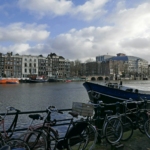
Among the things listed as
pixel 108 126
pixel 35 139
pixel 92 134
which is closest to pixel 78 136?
pixel 92 134

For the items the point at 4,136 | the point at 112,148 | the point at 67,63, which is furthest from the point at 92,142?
the point at 67,63

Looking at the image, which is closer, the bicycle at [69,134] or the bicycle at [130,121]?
the bicycle at [69,134]

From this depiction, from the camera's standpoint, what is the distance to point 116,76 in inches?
6929

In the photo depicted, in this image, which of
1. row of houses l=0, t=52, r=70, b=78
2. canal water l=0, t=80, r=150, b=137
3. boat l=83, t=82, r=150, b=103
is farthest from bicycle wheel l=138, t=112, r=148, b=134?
row of houses l=0, t=52, r=70, b=78

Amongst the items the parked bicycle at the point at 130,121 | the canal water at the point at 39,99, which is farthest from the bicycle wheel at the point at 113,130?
the canal water at the point at 39,99

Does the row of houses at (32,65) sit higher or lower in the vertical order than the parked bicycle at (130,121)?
higher

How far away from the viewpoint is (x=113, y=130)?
22.7 feet

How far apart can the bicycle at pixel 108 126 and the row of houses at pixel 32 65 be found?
384 feet

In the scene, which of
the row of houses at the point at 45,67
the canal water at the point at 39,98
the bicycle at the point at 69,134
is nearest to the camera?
the bicycle at the point at 69,134

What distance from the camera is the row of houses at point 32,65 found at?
119 m

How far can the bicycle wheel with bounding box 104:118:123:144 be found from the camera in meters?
6.69

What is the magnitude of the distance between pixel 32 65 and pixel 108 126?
127m

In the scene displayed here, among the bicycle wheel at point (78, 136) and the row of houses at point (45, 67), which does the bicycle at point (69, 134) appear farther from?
the row of houses at point (45, 67)

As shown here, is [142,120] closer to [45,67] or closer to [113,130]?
[113,130]
